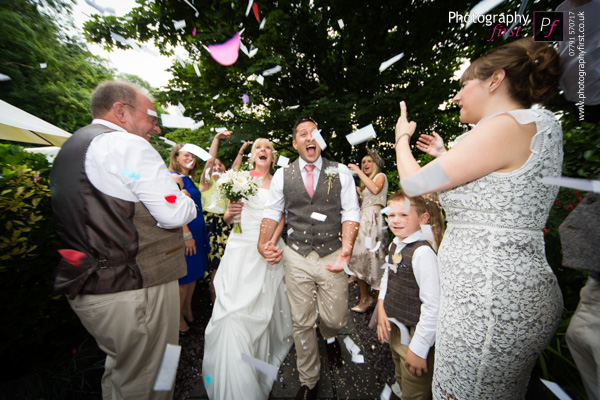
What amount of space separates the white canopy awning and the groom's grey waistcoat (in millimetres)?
Result: 4584

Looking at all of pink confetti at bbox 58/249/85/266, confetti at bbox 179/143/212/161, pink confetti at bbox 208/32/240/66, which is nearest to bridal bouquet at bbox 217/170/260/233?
confetti at bbox 179/143/212/161

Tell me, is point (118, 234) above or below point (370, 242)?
above

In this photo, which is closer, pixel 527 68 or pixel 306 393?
pixel 527 68

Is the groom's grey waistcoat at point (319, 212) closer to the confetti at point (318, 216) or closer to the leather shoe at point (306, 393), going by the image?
the confetti at point (318, 216)

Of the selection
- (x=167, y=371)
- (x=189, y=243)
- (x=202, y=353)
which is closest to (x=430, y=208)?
A: (x=167, y=371)

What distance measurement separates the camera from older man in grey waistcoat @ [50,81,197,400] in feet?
4.96

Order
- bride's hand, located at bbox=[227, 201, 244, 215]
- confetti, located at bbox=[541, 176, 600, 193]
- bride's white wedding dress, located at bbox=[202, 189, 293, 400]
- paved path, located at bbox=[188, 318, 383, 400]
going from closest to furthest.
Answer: confetti, located at bbox=[541, 176, 600, 193]
bride's white wedding dress, located at bbox=[202, 189, 293, 400]
paved path, located at bbox=[188, 318, 383, 400]
bride's hand, located at bbox=[227, 201, 244, 215]

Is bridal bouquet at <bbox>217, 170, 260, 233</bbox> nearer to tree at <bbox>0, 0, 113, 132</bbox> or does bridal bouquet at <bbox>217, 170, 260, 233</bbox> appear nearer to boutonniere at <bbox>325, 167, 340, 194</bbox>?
boutonniere at <bbox>325, 167, 340, 194</bbox>

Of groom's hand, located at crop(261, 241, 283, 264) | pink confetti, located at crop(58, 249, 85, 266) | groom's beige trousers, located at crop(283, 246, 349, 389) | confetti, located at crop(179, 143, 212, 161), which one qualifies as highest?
confetti, located at crop(179, 143, 212, 161)

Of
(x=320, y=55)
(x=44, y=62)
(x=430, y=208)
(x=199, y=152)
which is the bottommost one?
(x=430, y=208)

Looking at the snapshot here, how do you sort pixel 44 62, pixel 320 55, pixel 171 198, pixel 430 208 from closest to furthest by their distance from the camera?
pixel 171 198
pixel 430 208
pixel 320 55
pixel 44 62

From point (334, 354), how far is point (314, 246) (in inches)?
56.7

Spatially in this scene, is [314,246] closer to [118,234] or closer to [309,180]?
[309,180]

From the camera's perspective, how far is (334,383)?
2.56 metres
